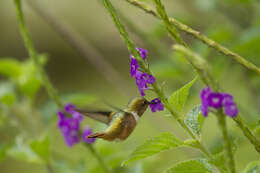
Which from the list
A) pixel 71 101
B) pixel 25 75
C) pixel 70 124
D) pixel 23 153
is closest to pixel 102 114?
pixel 70 124

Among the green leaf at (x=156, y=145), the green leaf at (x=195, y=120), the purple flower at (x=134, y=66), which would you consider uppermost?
the purple flower at (x=134, y=66)

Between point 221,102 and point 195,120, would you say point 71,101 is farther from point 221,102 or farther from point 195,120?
point 221,102

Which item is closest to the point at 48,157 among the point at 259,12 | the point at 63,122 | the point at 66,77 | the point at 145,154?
the point at 63,122

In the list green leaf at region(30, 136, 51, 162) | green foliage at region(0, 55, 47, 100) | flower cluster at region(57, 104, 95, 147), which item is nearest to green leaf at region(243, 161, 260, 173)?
flower cluster at region(57, 104, 95, 147)

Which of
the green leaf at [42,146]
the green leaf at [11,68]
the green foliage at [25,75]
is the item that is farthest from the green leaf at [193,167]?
the green leaf at [11,68]

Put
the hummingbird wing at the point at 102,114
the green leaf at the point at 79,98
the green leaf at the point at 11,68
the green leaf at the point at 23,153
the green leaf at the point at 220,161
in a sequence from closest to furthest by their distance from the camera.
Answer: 1. the green leaf at the point at 220,161
2. the hummingbird wing at the point at 102,114
3. the green leaf at the point at 23,153
4. the green leaf at the point at 79,98
5. the green leaf at the point at 11,68

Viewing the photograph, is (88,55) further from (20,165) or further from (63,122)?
(20,165)

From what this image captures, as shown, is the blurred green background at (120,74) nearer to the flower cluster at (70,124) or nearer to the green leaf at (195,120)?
the green leaf at (195,120)
